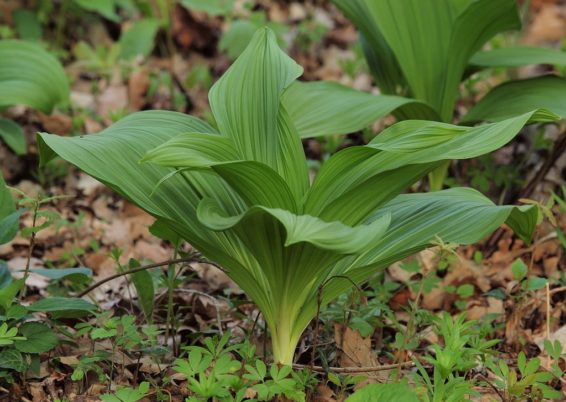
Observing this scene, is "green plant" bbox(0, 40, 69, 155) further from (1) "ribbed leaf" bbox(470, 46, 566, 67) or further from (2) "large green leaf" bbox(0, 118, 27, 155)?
(1) "ribbed leaf" bbox(470, 46, 566, 67)

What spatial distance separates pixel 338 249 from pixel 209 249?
0.44m

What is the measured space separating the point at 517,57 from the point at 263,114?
4.61 ft

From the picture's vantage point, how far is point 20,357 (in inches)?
76.2

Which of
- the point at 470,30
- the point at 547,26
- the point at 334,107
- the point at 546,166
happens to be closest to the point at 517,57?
the point at 470,30

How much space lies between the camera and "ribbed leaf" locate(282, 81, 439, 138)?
2.71 metres

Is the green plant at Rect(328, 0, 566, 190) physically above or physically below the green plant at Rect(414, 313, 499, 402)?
above

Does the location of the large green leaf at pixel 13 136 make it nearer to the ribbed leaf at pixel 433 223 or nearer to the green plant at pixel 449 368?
the ribbed leaf at pixel 433 223

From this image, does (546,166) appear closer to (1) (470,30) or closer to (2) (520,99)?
(2) (520,99)

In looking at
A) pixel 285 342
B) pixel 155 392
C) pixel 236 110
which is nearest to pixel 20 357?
pixel 155 392

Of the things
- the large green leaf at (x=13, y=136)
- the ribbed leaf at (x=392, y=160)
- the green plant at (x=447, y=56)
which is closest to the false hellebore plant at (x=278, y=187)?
the ribbed leaf at (x=392, y=160)

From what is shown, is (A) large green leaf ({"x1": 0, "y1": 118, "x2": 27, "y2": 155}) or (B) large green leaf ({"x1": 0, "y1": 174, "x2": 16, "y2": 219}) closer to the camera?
(B) large green leaf ({"x1": 0, "y1": 174, "x2": 16, "y2": 219})

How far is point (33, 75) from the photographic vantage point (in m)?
3.07

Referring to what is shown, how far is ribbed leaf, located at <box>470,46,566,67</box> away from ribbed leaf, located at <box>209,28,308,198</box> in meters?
1.23

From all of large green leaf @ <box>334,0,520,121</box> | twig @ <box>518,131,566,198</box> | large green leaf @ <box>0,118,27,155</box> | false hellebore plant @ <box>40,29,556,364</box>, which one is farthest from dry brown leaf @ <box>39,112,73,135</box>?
twig @ <box>518,131,566,198</box>
